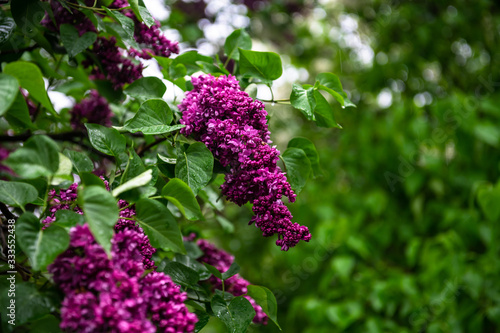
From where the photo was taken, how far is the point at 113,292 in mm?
367

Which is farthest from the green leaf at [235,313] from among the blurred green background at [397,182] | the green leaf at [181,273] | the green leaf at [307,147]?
the blurred green background at [397,182]

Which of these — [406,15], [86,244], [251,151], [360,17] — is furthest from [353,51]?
[86,244]

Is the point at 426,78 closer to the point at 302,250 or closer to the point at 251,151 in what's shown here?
the point at 302,250

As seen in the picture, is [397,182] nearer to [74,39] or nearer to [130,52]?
[130,52]

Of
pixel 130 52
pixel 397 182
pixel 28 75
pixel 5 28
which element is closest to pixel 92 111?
pixel 130 52

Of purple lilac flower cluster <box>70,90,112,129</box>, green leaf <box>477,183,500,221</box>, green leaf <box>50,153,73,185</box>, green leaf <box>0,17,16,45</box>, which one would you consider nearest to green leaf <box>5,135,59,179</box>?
green leaf <box>50,153,73,185</box>

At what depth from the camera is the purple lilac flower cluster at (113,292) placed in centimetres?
36

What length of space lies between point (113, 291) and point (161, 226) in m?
0.09

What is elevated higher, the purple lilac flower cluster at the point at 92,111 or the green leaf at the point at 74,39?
the green leaf at the point at 74,39

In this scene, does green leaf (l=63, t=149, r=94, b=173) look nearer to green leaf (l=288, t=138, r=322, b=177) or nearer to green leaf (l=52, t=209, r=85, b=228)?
green leaf (l=52, t=209, r=85, b=228)

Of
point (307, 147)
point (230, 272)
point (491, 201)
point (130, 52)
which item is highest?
point (130, 52)

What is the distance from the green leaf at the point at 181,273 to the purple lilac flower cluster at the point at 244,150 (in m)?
0.12

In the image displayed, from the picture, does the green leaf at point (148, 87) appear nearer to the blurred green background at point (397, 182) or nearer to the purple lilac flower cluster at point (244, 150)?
the purple lilac flower cluster at point (244, 150)

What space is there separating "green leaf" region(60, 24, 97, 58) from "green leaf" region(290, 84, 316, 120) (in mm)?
301
